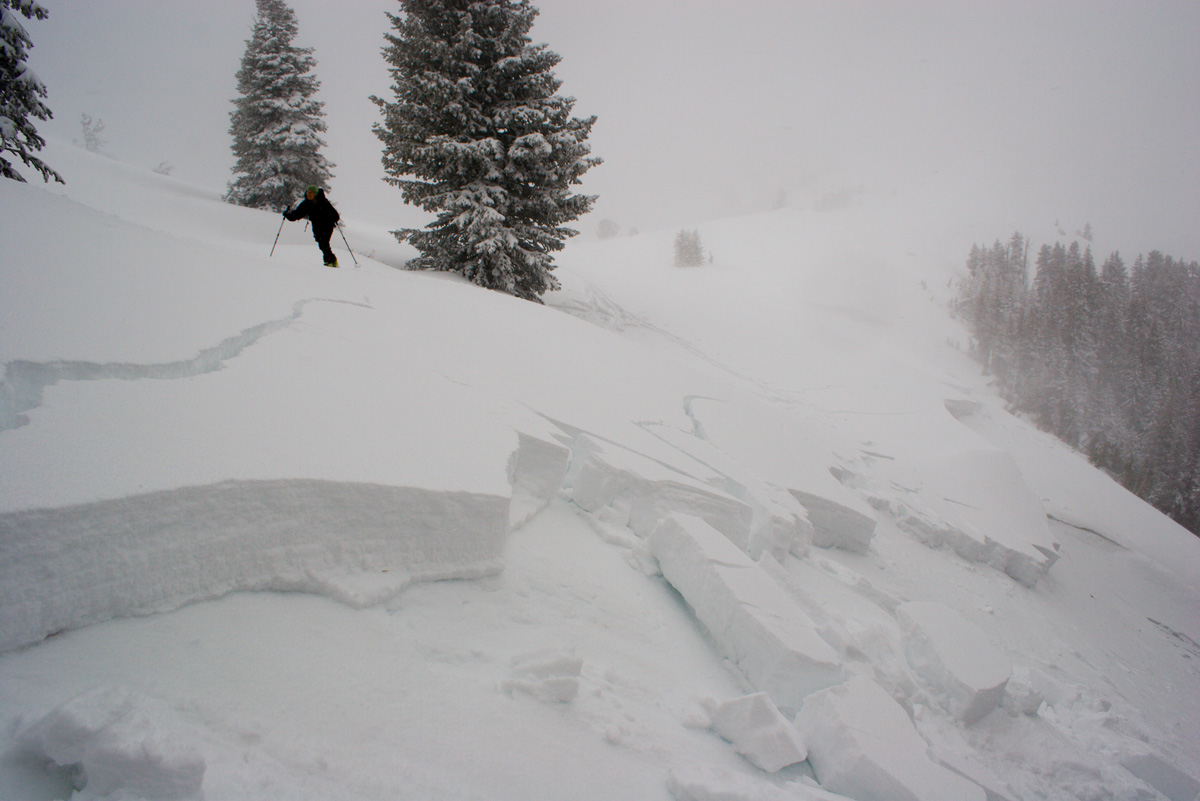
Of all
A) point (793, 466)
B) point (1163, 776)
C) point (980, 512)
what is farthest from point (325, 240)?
point (980, 512)

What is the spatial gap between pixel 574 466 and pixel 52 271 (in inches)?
142

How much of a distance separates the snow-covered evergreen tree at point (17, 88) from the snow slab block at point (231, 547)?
8.26m

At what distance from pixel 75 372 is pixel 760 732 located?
3478mm

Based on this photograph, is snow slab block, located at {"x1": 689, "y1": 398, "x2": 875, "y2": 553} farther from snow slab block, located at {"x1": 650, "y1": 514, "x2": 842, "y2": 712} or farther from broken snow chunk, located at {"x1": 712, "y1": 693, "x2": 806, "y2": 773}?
broken snow chunk, located at {"x1": 712, "y1": 693, "x2": 806, "y2": 773}

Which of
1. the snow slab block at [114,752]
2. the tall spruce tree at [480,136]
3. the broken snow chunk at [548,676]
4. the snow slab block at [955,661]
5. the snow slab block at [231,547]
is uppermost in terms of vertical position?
the tall spruce tree at [480,136]

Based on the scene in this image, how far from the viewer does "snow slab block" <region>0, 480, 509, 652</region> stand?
1407 mm

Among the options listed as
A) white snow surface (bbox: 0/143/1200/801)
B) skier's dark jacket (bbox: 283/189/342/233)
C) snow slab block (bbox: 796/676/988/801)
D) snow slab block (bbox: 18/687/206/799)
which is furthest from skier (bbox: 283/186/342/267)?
snow slab block (bbox: 796/676/988/801)

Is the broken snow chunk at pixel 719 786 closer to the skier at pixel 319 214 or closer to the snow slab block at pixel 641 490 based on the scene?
the snow slab block at pixel 641 490

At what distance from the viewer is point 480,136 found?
9570 mm

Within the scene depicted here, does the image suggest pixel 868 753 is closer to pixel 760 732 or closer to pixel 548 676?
pixel 760 732

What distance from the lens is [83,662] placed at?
1392 millimetres

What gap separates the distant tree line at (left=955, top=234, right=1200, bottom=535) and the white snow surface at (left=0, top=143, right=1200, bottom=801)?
34170 millimetres

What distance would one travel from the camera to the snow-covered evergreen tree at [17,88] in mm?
5715

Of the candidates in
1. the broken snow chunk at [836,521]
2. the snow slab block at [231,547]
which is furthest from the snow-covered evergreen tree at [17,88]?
the broken snow chunk at [836,521]
